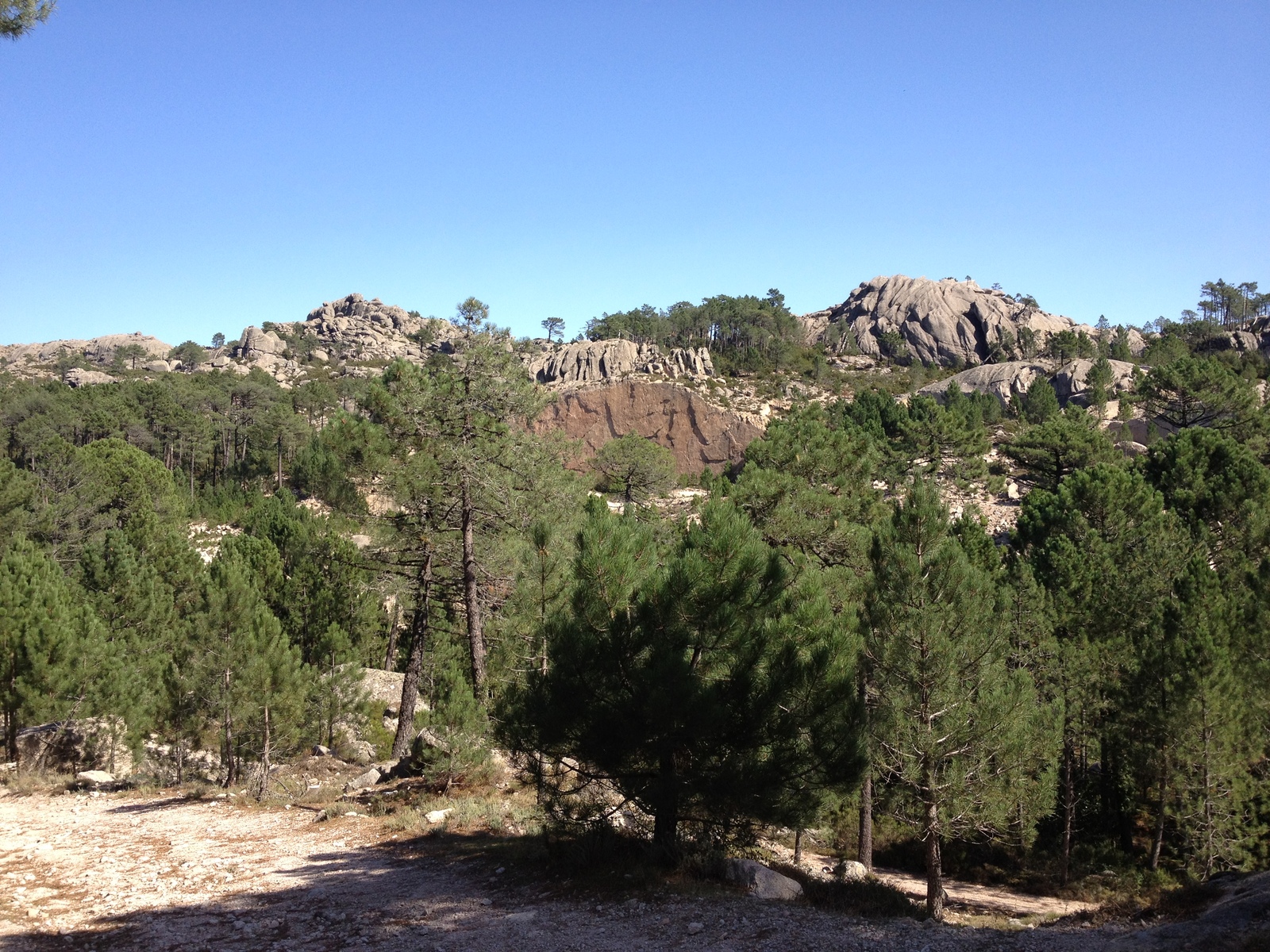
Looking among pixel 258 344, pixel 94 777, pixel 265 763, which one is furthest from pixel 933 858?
pixel 258 344

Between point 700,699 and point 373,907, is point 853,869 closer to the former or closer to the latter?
point 700,699

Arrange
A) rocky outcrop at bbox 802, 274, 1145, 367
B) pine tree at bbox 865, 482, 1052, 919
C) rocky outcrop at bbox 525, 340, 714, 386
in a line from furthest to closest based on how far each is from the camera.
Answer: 1. rocky outcrop at bbox 802, 274, 1145, 367
2. rocky outcrop at bbox 525, 340, 714, 386
3. pine tree at bbox 865, 482, 1052, 919

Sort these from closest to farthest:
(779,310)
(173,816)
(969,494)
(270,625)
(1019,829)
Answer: (173,816) < (270,625) < (1019,829) < (969,494) < (779,310)

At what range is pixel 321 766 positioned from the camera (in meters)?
17.1

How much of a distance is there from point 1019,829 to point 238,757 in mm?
15716

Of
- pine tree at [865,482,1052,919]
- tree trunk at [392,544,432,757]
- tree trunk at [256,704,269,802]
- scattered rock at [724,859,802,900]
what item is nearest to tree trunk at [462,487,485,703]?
tree trunk at [392,544,432,757]

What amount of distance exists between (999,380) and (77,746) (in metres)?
71.1

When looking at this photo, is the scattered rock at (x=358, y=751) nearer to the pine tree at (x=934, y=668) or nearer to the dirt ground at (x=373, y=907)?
the dirt ground at (x=373, y=907)

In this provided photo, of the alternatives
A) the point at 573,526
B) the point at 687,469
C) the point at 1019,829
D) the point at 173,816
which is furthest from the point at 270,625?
the point at 687,469

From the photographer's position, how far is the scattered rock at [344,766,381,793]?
46.0 feet

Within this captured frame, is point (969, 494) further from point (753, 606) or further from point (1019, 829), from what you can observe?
point (753, 606)

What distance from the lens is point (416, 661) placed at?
16328 mm

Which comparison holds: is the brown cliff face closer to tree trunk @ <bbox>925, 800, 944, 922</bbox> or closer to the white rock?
the white rock

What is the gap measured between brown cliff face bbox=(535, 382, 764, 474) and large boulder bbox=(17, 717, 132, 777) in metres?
44.0
